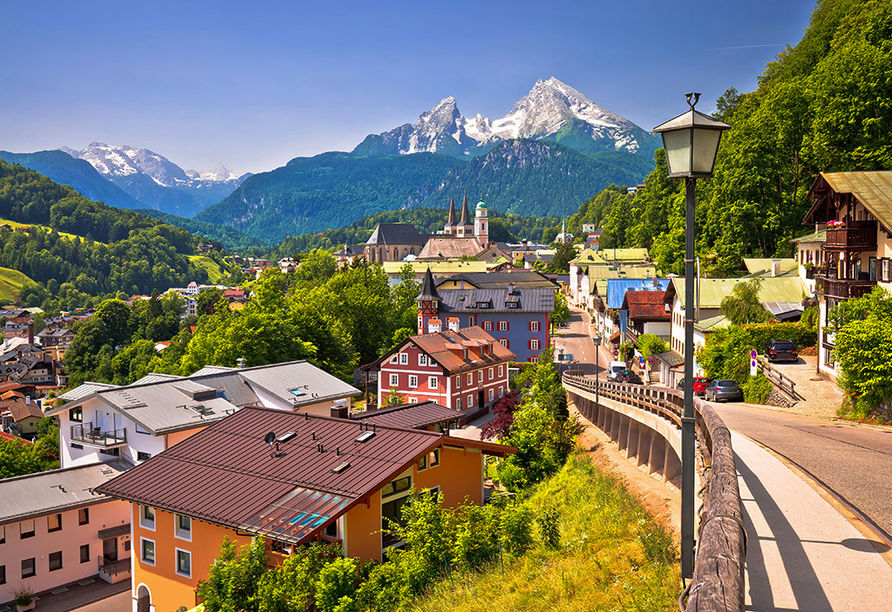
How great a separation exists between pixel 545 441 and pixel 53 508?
79.8ft

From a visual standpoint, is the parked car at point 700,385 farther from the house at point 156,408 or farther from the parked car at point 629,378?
the house at point 156,408

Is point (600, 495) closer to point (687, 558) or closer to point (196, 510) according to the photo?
point (687, 558)

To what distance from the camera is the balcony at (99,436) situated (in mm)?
38438

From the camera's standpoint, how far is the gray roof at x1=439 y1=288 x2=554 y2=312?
240 ft

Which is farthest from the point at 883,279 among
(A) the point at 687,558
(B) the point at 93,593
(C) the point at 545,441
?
(B) the point at 93,593

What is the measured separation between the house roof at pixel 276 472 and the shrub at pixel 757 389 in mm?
16293

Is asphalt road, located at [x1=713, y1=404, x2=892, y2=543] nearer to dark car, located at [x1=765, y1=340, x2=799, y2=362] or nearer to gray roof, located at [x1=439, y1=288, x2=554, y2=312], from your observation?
dark car, located at [x1=765, y1=340, x2=799, y2=362]

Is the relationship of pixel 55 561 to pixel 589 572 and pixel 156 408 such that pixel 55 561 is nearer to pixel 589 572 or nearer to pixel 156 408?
pixel 156 408

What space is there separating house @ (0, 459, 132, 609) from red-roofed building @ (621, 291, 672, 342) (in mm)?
43166

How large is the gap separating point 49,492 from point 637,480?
98.3 ft

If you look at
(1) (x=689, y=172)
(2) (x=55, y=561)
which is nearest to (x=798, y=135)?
(1) (x=689, y=172)

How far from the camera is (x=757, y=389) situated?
32000 mm

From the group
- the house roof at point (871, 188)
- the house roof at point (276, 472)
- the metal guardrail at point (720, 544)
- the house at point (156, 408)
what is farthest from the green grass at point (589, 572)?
the house at point (156, 408)

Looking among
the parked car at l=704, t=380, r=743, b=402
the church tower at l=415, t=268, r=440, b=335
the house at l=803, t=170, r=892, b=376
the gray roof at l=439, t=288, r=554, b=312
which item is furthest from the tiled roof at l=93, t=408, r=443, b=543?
the church tower at l=415, t=268, r=440, b=335
